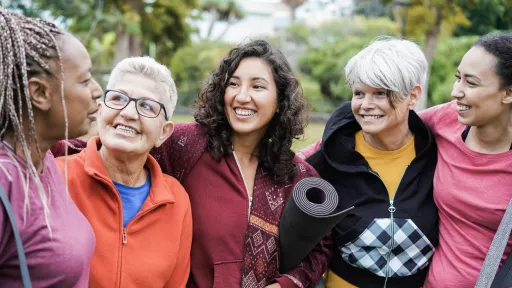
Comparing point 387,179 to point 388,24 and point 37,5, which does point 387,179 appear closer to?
point 37,5

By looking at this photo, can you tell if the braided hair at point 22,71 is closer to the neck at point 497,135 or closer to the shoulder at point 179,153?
the shoulder at point 179,153

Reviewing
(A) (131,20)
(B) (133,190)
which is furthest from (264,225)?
(A) (131,20)

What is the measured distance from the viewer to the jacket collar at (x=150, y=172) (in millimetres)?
2221

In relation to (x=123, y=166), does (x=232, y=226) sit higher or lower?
lower

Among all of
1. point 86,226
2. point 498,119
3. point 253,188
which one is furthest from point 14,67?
point 498,119

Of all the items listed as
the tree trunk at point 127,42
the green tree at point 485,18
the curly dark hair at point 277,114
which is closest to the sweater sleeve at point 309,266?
the curly dark hair at point 277,114

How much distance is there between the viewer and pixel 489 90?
104 inches

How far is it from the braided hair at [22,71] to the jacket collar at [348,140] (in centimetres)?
171

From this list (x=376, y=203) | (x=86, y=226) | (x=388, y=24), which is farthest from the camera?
(x=388, y=24)

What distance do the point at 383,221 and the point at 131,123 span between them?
4.57 ft

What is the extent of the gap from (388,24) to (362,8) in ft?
27.7

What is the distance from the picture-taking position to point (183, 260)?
2436 mm

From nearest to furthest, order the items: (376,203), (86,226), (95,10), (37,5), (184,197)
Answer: (86,226) < (184,197) < (376,203) < (37,5) < (95,10)

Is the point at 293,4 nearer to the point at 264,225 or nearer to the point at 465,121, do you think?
the point at 465,121
